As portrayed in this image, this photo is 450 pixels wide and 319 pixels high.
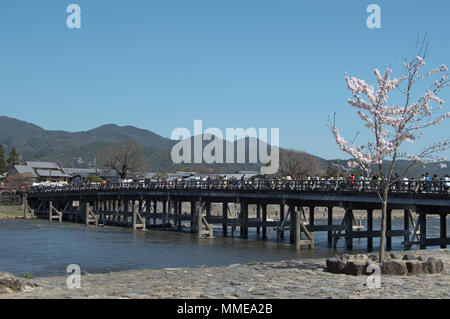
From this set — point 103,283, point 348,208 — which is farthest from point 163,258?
point 103,283

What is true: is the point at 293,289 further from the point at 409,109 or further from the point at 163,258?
the point at 163,258

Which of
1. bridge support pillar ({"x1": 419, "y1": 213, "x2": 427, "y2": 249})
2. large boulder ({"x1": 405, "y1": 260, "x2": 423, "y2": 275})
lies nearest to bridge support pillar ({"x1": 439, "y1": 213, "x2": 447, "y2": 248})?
bridge support pillar ({"x1": 419, "y1": 213, "x2": 427, "y2": 249})

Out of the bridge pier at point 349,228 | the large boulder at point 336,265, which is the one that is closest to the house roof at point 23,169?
the bridge pier at point 349,228

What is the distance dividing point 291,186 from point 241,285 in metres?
28.1

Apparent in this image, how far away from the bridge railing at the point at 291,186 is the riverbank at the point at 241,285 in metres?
7.60

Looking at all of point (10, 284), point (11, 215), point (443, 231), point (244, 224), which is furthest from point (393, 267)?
point (11, 215)

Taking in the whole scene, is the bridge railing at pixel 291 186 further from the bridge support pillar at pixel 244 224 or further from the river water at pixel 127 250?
the river water at pixel 127 250

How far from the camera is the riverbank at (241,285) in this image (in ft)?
42.3

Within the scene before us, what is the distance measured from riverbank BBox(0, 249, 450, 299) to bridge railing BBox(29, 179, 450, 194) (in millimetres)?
7600

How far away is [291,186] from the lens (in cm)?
4216

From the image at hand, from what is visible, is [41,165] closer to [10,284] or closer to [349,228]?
[349,228]

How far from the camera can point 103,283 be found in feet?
50.5

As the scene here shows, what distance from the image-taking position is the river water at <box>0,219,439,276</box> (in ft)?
91.5
